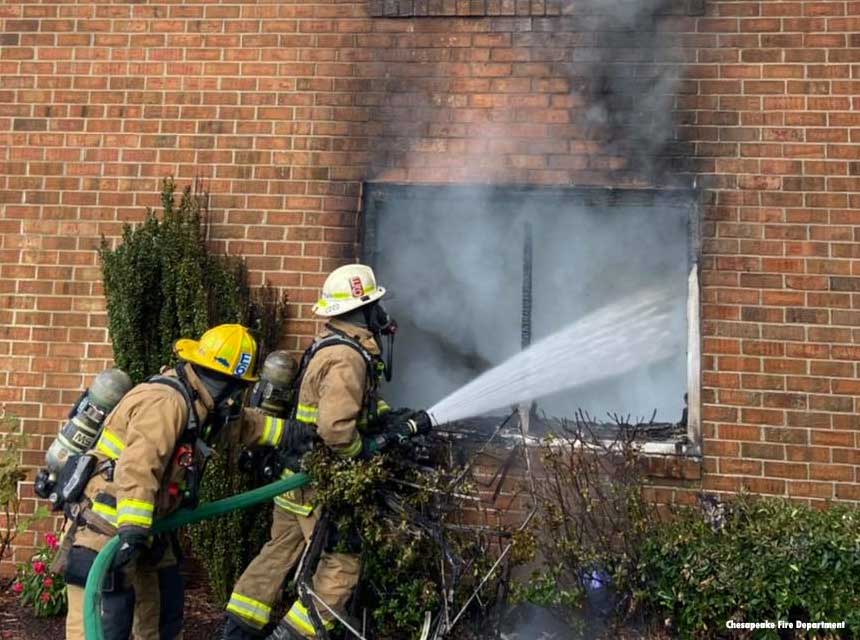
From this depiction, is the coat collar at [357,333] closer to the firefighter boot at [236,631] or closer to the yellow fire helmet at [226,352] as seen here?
the yellow fire helmet at [226,352]

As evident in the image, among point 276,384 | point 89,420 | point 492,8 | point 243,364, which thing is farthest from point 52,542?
point 492,8

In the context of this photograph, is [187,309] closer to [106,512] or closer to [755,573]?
[106,512]

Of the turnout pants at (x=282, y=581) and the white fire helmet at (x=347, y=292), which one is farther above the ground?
the white fire helmet at (x=347, y=292)

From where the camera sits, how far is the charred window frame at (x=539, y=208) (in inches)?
182

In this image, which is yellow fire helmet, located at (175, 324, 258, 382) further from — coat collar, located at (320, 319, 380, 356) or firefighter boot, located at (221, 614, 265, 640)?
firefighter boot, located at (221, 614, 265, 640)

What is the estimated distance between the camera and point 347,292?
4.14 metres

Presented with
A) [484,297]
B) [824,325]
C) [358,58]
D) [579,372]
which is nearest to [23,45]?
[358,58]

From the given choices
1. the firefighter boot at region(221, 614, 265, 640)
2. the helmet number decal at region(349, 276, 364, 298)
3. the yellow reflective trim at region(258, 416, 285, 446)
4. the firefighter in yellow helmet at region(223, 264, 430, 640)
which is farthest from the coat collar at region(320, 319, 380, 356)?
the firefighter boot at region(221, 614, 265, 640)

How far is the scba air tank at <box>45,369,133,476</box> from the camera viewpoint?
12.0 ft

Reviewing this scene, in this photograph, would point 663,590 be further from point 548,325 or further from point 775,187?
point 775,187

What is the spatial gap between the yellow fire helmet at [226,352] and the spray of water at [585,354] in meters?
1.62

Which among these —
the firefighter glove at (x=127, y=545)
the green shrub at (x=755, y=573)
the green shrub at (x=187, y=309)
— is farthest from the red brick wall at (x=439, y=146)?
the firefighter glove at (x=127, y=545)

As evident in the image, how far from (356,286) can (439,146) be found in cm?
137

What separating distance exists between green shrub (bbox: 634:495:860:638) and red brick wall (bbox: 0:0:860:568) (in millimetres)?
744
